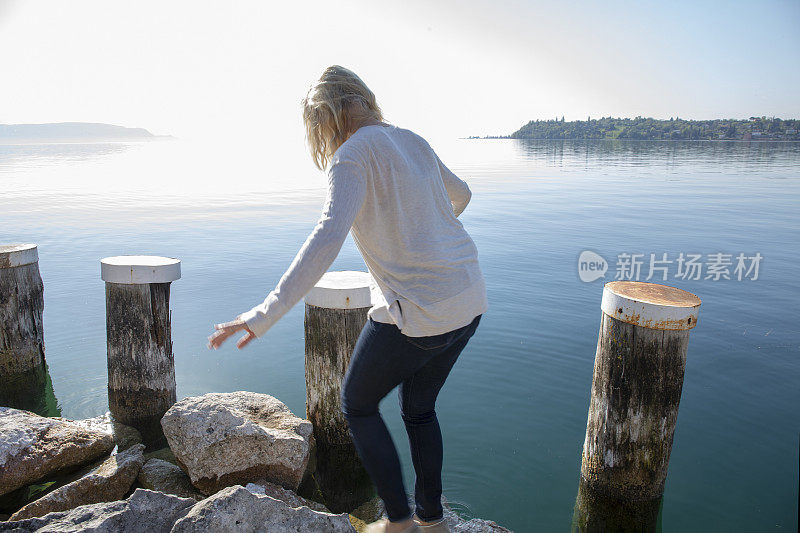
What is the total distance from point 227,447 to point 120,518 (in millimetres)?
1106

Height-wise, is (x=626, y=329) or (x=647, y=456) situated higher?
(x=626, y=329)

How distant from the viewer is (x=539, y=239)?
13.6 metres

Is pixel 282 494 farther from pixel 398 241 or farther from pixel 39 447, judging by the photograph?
pixel 398 241

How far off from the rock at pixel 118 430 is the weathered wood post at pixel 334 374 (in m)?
1.44

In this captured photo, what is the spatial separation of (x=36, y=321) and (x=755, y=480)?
6.51m

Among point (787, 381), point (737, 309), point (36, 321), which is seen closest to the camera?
point (36, 321)

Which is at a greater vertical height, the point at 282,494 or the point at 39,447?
the point at 39,447

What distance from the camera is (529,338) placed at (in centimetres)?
718

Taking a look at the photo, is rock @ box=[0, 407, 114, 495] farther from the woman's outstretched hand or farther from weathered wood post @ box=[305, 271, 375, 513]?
the woman's outstretched hand

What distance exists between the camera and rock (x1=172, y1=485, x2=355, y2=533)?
93.3 inches

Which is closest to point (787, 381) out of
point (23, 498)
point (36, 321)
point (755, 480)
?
point (755, 480)

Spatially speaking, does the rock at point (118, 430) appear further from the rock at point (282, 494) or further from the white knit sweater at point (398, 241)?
the white knit sweater at point (398, 241)

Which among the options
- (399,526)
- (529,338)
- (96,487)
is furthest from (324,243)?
(529,338)

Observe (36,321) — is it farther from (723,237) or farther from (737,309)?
(723,237)
